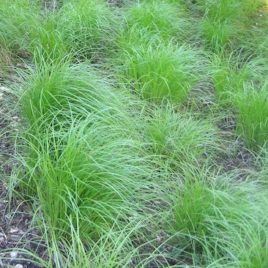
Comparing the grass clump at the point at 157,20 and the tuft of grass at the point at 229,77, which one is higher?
the grass clump at the point at 157,20

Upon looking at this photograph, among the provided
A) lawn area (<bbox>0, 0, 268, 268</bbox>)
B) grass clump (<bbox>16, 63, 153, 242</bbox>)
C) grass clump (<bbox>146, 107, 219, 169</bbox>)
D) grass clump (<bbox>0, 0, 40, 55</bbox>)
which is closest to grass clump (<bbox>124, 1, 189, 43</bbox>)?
lawn area (<bbox>0, 0, 268, 268</bbox>)

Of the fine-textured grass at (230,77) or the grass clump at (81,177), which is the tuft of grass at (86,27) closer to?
the fine-textured grass at (230,77)

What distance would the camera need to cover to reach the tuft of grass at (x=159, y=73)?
351 cm

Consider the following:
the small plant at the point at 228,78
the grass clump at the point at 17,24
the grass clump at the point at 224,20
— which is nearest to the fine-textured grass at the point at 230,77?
the small plant at the point at 228,78

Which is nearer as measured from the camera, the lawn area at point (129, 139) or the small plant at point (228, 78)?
the lawn area at point (129, 139)

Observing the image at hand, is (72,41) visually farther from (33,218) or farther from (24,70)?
(33,218)

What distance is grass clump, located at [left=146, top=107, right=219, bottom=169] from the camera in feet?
9.65

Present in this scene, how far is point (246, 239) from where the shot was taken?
2.19m

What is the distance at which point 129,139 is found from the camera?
2.73m

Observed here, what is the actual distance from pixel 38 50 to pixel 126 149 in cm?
127

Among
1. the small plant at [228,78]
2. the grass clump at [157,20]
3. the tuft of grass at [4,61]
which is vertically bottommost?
the tuft of grass at [4,61]

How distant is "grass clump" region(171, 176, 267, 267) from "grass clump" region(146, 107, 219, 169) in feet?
1.33

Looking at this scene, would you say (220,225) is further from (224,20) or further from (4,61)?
(224,20)

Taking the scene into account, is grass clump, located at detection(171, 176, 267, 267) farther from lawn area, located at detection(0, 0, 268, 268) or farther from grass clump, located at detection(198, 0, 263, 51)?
grass clump, located at detection(198, 0, 263, 51)
